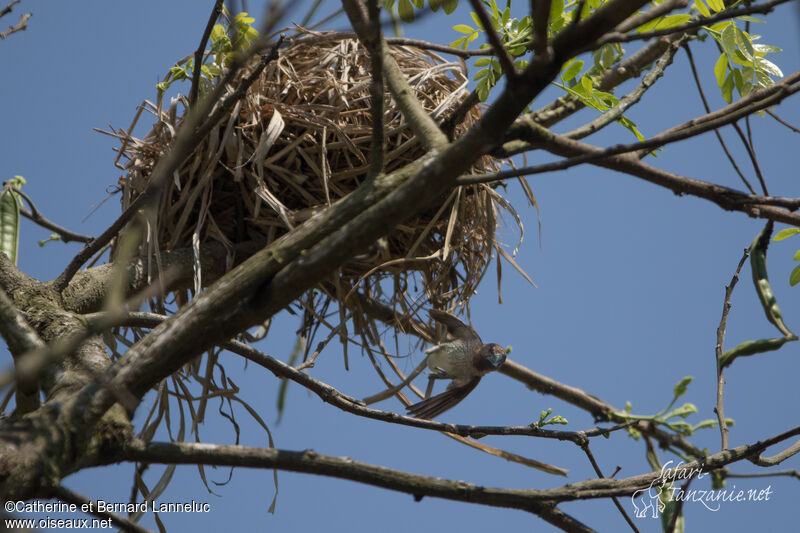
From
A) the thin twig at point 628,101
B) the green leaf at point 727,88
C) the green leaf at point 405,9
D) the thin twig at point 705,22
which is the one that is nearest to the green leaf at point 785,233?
the green leaf at point 727,88

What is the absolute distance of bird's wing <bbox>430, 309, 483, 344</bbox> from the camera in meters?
1.56

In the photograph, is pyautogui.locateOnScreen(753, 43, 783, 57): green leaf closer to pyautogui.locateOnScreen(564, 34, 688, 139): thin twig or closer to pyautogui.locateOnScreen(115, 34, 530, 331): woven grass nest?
pyautogui.locateOnScreen(564, 34, 688, 139): thin twig

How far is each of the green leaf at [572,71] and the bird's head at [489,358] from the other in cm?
56

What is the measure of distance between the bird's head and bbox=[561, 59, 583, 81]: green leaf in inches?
22.1

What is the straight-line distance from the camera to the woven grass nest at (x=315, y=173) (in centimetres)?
165

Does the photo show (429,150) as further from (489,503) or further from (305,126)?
(305,126)

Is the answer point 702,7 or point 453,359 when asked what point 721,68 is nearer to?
point 702,7

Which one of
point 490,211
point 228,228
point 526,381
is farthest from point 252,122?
point 526,381

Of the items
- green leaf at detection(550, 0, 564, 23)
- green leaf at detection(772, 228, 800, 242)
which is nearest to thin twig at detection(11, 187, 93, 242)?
green leaf at detection(550, 0, 564, 23)

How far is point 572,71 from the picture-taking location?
1538mm

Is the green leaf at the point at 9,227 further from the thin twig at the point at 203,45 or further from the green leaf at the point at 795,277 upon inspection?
the green leaf at the point at 795,277

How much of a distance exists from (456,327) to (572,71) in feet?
1.89

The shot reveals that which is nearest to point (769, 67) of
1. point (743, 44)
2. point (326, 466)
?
point (743, 44)

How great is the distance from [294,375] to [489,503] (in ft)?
2.01
